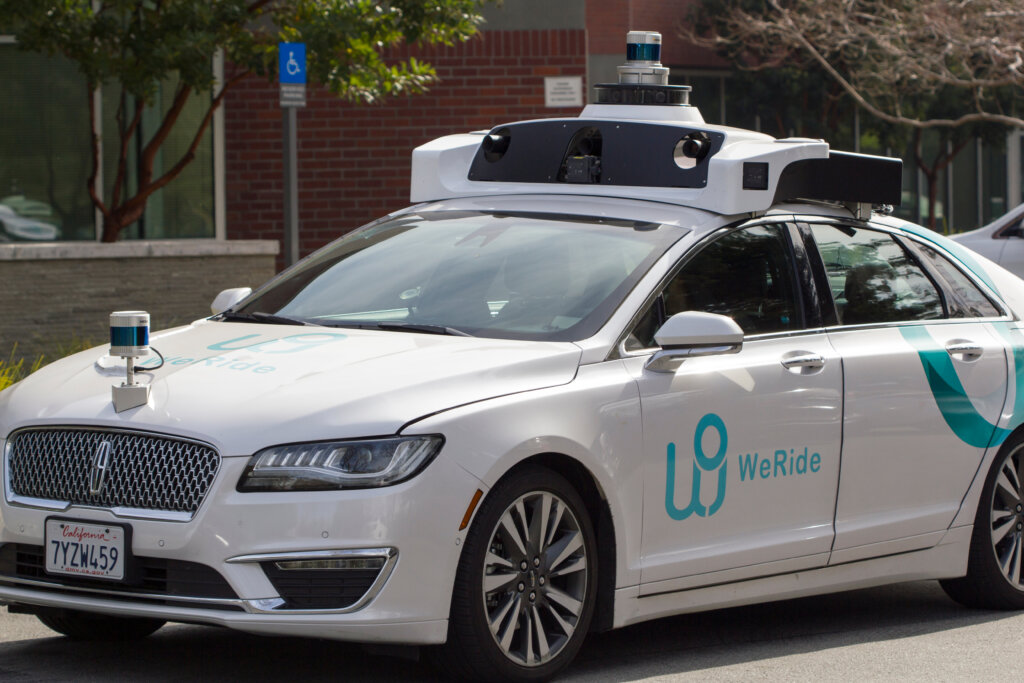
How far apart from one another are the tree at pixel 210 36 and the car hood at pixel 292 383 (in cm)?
808

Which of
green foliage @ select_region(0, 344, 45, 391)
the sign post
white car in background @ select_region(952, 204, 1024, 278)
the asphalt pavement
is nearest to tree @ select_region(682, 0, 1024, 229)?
white car in background @ select_region(952, 204, 1024, 278)

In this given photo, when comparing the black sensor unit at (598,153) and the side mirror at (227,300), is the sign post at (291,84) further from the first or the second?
the side mirror at (227,300)

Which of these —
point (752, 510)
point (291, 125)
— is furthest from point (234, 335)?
point (291, 125)

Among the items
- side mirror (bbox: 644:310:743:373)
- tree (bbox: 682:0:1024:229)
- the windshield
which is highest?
tree (bbox: 682:0:1024:229)

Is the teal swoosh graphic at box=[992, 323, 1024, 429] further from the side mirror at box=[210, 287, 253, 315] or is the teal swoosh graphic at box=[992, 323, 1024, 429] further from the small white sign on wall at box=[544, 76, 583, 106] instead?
the small white sign on wall at box=[544, 76, 583, 106]

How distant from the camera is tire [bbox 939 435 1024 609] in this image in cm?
675

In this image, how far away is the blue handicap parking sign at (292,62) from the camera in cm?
1205

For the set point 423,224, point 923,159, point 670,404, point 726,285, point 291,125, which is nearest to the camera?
point 670,404

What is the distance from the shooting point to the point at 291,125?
40.7 ft

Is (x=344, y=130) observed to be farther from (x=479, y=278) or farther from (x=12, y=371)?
(x=479, y=278)

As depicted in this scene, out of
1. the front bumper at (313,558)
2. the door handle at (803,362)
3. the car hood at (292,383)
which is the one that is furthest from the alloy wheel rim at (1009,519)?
the front bumper at (313,558)

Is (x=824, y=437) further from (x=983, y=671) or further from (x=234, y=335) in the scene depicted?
(x=234, y=335)

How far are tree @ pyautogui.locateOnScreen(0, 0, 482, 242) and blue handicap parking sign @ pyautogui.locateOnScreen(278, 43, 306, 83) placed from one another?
1.41 meters

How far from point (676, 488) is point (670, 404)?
0.28 m
